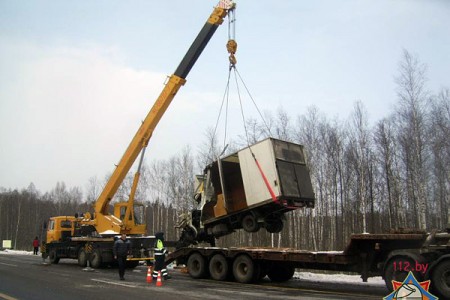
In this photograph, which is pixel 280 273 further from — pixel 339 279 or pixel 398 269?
pixel 398 269

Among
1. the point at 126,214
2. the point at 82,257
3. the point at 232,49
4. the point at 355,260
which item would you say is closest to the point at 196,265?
the point at 126,214

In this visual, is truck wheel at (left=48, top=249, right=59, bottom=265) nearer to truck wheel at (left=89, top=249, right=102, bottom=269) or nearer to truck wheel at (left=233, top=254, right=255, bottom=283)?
truck wheel at (left=89, top=249, right=102, bottom=269)

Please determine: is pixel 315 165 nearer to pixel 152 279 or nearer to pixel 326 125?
pixel 326 125

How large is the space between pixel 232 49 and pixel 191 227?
6.80 meters

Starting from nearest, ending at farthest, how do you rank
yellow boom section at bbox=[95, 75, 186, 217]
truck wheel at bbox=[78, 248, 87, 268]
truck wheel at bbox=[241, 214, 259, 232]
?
1. truck wheel at bbox=[241, 214, 259, 232]
2. yellow boom section at bbox=[95, 75, 186, 217]
3. truck wheel at bbox=[78, 248, 87, 268]

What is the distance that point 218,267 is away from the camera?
14.3m

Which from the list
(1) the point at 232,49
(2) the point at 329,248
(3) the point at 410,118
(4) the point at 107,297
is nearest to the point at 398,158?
(3) the point at 410,118

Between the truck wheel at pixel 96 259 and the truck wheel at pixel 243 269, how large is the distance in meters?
7.87

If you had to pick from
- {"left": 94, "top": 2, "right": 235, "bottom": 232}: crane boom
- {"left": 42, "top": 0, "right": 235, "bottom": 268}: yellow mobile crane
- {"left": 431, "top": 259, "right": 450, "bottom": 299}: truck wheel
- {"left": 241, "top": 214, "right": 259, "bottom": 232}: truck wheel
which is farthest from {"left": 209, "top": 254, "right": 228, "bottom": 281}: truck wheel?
{"left": 431, "top": 259, "right": 450, "bottom": 299}: truck wheel

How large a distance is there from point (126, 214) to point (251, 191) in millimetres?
8208

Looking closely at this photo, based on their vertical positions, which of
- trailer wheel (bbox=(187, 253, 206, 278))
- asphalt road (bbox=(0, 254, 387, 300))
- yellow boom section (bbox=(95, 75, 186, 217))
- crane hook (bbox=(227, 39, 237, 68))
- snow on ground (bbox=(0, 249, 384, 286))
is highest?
crane hook (bbox=(227, 39, 237, 68))

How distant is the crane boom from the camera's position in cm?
1645

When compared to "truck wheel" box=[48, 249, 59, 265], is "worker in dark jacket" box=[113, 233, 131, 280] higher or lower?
higher

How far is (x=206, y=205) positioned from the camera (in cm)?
1479
